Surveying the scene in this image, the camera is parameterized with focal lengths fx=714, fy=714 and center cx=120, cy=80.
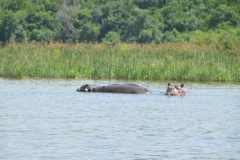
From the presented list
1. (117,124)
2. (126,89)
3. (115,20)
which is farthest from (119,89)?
(115,20)

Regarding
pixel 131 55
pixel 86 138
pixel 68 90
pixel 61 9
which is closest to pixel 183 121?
pixel 86 138

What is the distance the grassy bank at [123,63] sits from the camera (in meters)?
22.4

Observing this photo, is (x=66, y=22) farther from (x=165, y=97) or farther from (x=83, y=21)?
(x=165, y=97)

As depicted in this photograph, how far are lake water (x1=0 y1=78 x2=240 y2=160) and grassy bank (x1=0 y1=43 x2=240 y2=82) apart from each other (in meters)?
3.59

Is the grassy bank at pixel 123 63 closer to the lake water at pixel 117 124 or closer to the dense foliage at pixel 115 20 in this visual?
the lake water at pixel 117 124

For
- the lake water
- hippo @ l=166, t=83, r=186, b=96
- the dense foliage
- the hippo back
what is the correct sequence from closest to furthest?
the lake water → hippo @ l=166, t=83, r=186, b=96 → the hippo back → the dense foliage

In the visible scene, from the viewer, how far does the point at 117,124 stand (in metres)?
12.3

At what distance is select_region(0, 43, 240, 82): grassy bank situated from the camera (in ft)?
73.5

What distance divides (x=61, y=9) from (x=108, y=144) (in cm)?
4686

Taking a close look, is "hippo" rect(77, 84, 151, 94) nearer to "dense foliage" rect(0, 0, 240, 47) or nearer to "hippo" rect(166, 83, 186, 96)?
"hippo" rect(166, 83, 186, 96)

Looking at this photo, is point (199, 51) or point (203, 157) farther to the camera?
point (199, 51)

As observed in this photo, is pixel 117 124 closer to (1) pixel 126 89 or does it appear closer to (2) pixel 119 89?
(1) pixel 126 89

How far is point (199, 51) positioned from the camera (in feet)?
84.3

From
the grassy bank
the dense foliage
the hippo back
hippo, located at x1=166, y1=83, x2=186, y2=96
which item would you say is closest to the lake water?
hippo, located at x1=166, y1=83, x2=186, y2=96
